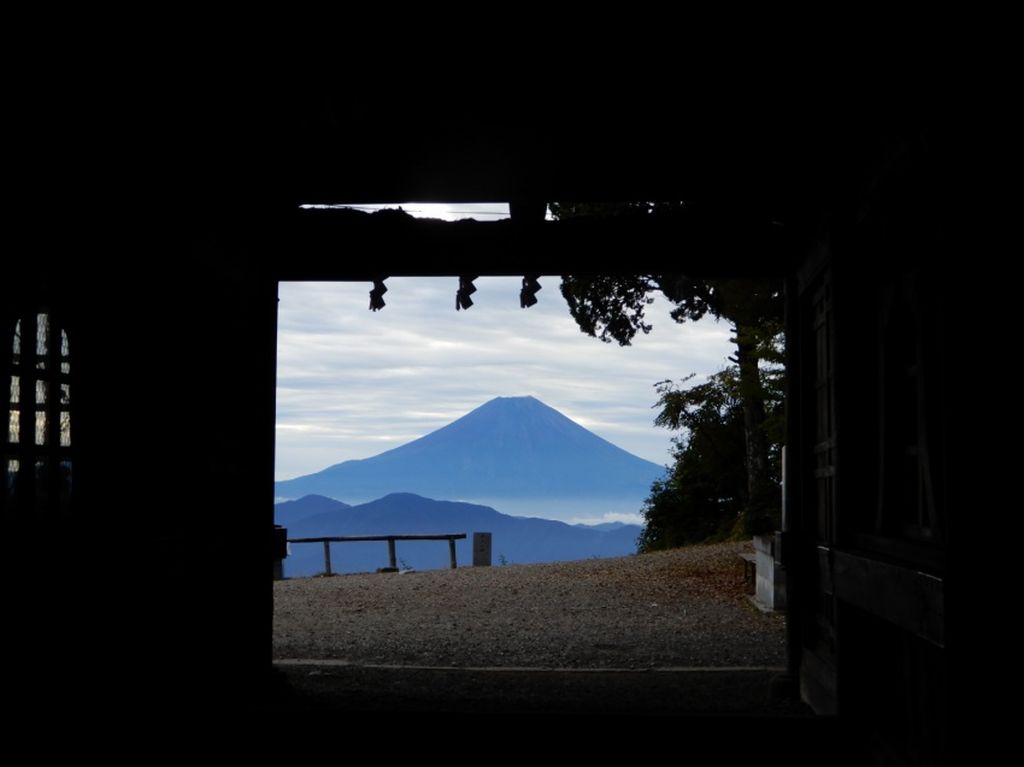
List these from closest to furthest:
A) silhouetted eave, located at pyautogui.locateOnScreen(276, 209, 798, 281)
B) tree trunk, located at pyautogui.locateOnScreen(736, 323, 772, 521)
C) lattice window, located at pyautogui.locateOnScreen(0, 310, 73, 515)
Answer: lattice window, located at pyautogui.locateOnScreen(0, 310, 73, 515), silhouetted eave, located at pyautogui.locateOnScreen(276, 209, 798, 281), tree trunk, located at pyautogui.locateOnScreen(736, 323, 772, 521)

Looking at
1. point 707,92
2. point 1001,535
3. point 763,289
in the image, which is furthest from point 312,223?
point 763,289

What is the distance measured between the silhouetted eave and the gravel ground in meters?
3.77

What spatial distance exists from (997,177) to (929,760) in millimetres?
2466

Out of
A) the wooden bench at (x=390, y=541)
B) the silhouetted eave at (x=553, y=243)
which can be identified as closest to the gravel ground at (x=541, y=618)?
the wooden bench at (x=390, y=541)

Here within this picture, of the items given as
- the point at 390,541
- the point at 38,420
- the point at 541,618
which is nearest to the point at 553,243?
the point at 38,420

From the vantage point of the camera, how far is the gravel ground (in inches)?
388

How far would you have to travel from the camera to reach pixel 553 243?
748 cm

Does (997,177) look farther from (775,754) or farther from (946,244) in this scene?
(775,754)

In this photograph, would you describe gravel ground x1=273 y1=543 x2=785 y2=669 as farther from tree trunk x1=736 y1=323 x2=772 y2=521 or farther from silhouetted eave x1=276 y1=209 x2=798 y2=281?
silhouetted eave x1=276 y1=209 x2=798 y2=281

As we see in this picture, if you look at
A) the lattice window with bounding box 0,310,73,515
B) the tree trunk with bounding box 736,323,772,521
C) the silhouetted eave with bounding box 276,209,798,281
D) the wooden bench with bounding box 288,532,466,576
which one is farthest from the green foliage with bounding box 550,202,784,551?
the lattice window with bounding box 0,310,73,515

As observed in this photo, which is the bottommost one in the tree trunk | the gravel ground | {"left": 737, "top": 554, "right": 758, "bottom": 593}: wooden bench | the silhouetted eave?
the gravel ground

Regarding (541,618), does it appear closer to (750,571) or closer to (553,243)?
(750,571)

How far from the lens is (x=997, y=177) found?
148 inches

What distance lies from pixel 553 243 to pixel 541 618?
21.1 feet
